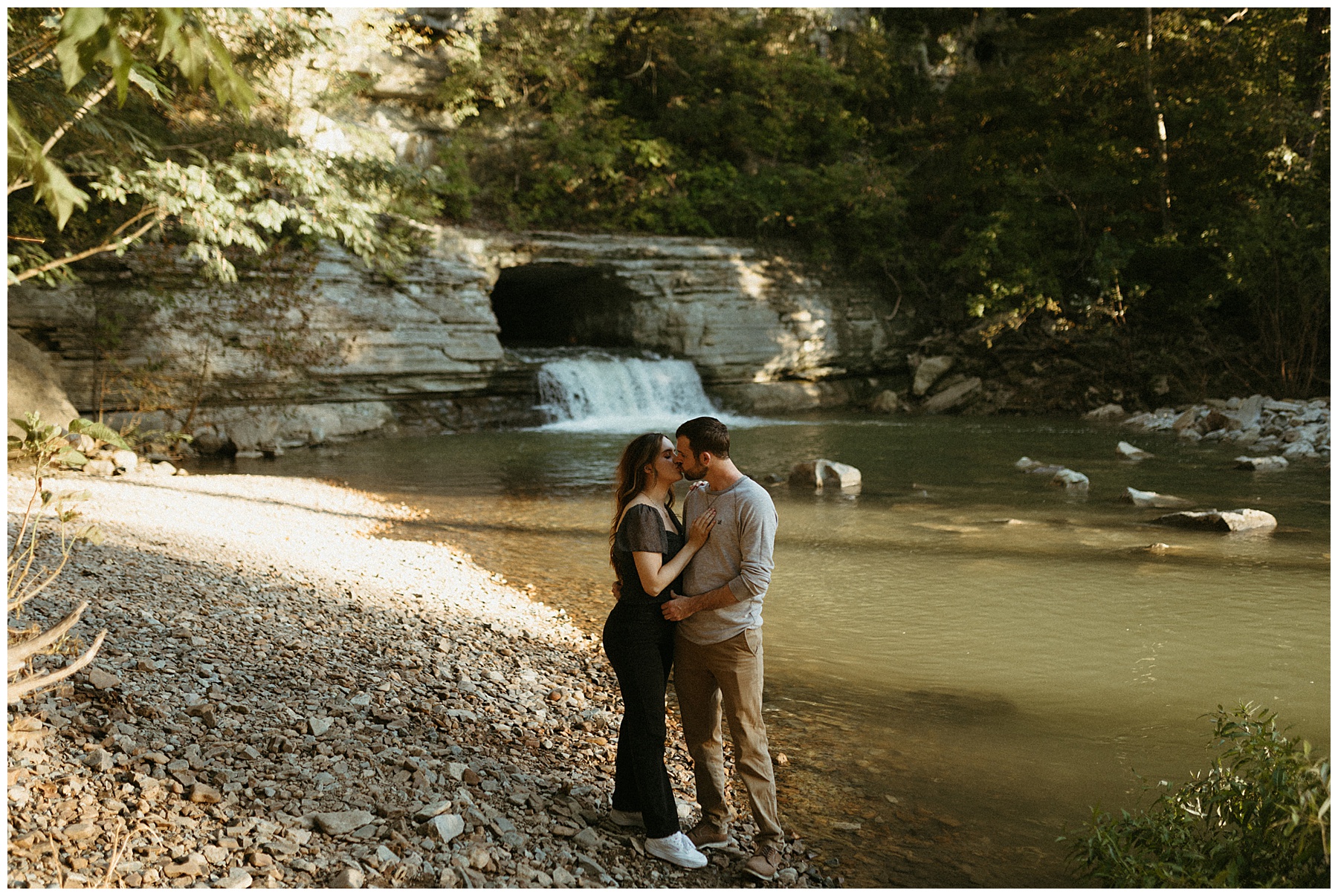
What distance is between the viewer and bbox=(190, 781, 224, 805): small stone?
306 centimetres

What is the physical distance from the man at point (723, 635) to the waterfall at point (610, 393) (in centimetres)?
1502

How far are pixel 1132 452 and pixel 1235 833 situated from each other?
477 inches

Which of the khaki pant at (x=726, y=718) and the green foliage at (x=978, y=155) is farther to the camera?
the green foliage at (x=978, y=155)

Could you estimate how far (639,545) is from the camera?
Result: 3.24 metres

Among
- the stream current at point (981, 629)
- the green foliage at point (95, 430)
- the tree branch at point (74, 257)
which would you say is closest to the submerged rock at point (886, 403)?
the stream current at point (981, 629)

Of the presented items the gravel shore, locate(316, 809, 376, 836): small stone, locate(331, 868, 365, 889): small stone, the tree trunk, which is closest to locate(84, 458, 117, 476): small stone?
the gravel shore

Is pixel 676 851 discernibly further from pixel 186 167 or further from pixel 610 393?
pixel 610 393

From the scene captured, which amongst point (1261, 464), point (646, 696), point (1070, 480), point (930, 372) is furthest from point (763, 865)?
point (930, 372)

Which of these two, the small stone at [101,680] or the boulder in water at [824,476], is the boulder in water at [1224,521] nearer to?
the boulder in water at [824,476]

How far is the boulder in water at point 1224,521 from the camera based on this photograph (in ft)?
29.4

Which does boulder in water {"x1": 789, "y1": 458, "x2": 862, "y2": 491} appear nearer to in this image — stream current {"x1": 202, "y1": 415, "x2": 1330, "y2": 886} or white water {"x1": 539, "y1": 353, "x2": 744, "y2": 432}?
stream current {"x1": 202, "y1": 415, "x2": 1330, "y2": 886}

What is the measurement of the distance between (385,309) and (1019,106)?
16257 millimetres

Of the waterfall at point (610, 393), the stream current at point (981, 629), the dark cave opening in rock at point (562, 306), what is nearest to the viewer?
the stream current at point (981, 629)

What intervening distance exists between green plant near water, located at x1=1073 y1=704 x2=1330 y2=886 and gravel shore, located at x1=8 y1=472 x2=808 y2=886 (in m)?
1.08
